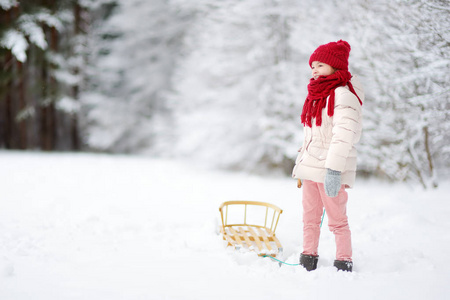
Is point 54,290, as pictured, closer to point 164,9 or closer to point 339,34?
point 339,34

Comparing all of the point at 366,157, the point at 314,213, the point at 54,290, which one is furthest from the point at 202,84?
the point at 54,290

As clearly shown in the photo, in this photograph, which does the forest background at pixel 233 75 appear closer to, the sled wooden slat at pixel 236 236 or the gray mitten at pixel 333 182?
the gray mitten at pixel 333 182

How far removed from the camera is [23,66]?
15.3m

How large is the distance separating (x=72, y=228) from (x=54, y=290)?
1.82 meters

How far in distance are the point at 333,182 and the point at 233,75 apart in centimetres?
691

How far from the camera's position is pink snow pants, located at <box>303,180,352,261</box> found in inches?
120

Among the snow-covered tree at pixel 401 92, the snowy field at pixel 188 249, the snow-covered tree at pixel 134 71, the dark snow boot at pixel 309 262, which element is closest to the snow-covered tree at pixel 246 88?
the snow-covered tree at pixel 401 92

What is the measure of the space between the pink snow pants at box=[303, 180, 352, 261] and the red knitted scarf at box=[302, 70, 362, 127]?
→ 2.10 feet

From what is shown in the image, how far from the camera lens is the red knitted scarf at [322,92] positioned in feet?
9.87

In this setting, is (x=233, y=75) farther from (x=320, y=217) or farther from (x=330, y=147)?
(x=330, y=147)

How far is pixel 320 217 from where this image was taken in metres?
3.30

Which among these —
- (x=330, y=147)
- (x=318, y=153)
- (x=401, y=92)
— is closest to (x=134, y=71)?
(x=401, y=92)

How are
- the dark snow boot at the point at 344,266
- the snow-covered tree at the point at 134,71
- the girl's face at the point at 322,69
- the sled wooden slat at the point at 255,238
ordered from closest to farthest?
the dark snow boot at the point at 344,266 < the girl's face at the point at 322,69 < the sled wooden slat at the point at 255,238 < the snow-covered tree at the point at 134,71

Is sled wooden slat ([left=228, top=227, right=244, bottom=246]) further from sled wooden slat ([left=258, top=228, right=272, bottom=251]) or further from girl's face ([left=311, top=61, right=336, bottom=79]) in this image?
girl's face ([left=311, top=61, right=336, bottom=79])
